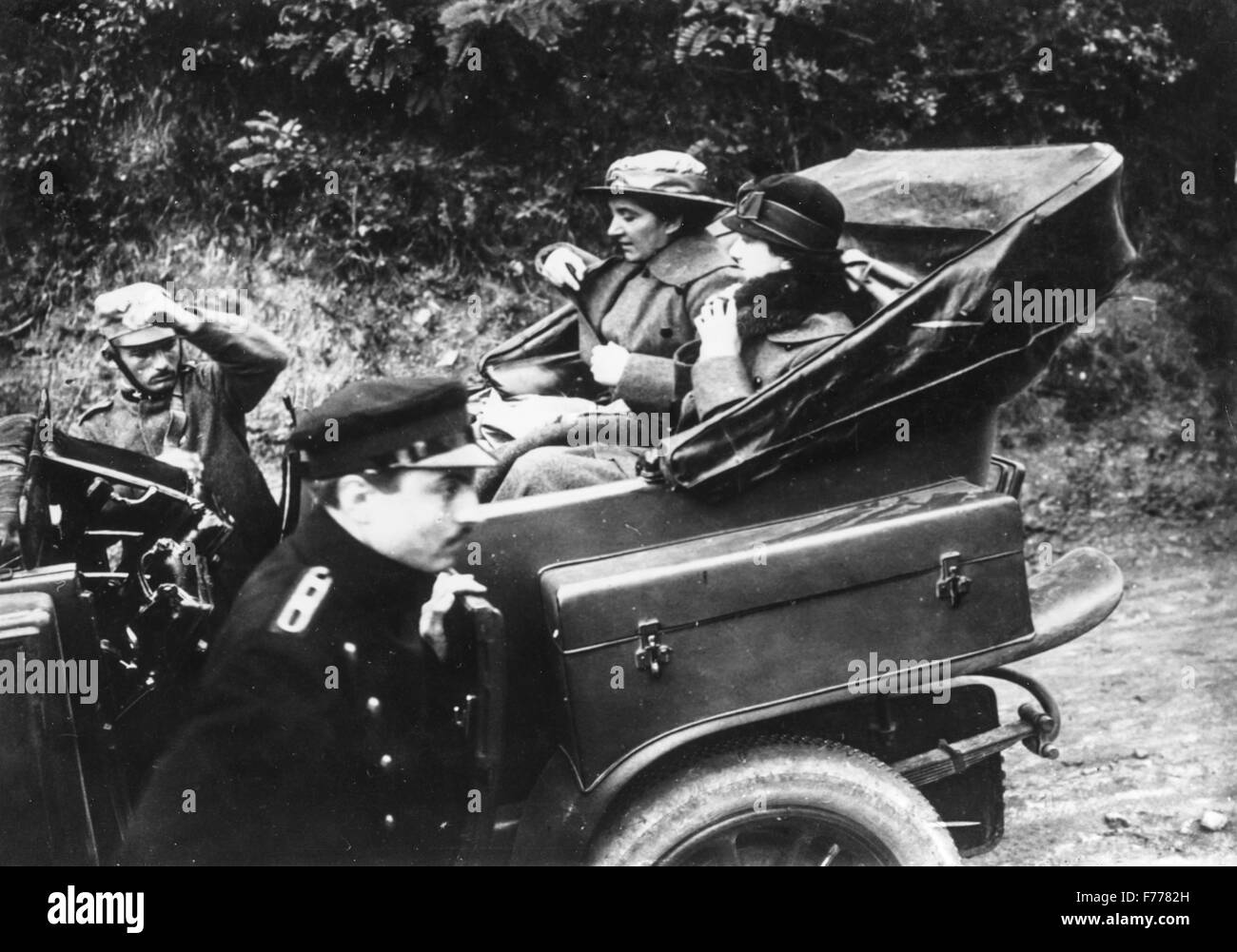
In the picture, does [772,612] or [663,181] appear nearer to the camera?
[772,612]

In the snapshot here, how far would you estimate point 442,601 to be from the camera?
2.68 meters

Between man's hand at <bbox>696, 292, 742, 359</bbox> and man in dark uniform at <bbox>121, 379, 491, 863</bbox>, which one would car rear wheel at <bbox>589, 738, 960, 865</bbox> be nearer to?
man in dark uniform at <bbox>121, 379, 491, 863</bbox>

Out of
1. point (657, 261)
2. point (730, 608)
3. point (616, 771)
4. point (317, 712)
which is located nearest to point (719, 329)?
point (657, 261)

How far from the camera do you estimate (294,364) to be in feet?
12.3

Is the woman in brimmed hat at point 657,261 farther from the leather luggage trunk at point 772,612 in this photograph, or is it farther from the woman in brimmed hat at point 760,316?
the leather luggage trunk at point 772,612

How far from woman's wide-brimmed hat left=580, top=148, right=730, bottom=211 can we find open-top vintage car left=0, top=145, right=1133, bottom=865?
2.93ft

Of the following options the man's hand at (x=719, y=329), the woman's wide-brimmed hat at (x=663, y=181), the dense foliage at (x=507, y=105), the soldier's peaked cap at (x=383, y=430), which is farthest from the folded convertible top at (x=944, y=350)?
the dense foliage at (x=507, y=105)

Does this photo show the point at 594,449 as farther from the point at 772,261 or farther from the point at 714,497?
the point at 772,261

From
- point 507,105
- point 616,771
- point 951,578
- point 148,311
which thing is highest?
point 507,105

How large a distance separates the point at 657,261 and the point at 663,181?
0.23m

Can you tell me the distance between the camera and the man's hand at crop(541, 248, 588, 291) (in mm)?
3557

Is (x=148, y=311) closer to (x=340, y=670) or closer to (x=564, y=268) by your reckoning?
(x=340, y=670)

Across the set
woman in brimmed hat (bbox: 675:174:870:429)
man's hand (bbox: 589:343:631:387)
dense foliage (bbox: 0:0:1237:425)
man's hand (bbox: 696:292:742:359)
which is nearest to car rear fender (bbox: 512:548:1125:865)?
woman in brimmed hat (bbox: 675:174:870:429)
